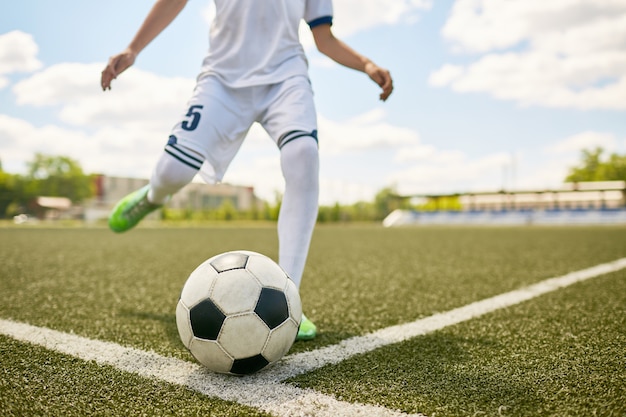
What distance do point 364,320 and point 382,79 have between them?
1186 millimetres

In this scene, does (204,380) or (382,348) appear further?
(382,348)

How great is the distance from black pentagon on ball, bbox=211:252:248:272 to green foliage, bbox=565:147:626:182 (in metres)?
71.1

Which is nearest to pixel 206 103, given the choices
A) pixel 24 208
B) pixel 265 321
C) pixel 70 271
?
pixel 265 321

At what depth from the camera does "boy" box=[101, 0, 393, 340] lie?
7.39 feet

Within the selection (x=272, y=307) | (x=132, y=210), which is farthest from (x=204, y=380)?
(x=132, y=210)

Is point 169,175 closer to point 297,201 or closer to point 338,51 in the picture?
point 297,201

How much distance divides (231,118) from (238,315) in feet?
3.70

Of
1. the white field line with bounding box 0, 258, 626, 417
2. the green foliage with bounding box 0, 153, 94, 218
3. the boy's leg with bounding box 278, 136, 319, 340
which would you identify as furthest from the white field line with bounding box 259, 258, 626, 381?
the green foliage with bounding box 0, 153, 94, 218

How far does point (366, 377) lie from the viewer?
5.14 feet

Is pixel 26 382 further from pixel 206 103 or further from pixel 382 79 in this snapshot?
pixel 382 79

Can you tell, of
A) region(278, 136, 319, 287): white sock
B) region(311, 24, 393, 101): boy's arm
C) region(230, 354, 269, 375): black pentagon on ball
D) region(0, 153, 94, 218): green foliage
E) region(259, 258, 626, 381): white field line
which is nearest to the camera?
region(230, 354, 269, 375): black pentagon on ball

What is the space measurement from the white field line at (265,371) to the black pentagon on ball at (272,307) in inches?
6.7

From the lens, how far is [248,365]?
157cm

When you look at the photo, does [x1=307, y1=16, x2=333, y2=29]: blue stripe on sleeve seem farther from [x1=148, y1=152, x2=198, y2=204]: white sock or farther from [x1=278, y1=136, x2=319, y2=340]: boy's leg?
[x1=148, y1=152, x2=198, y2=204]: white sock
